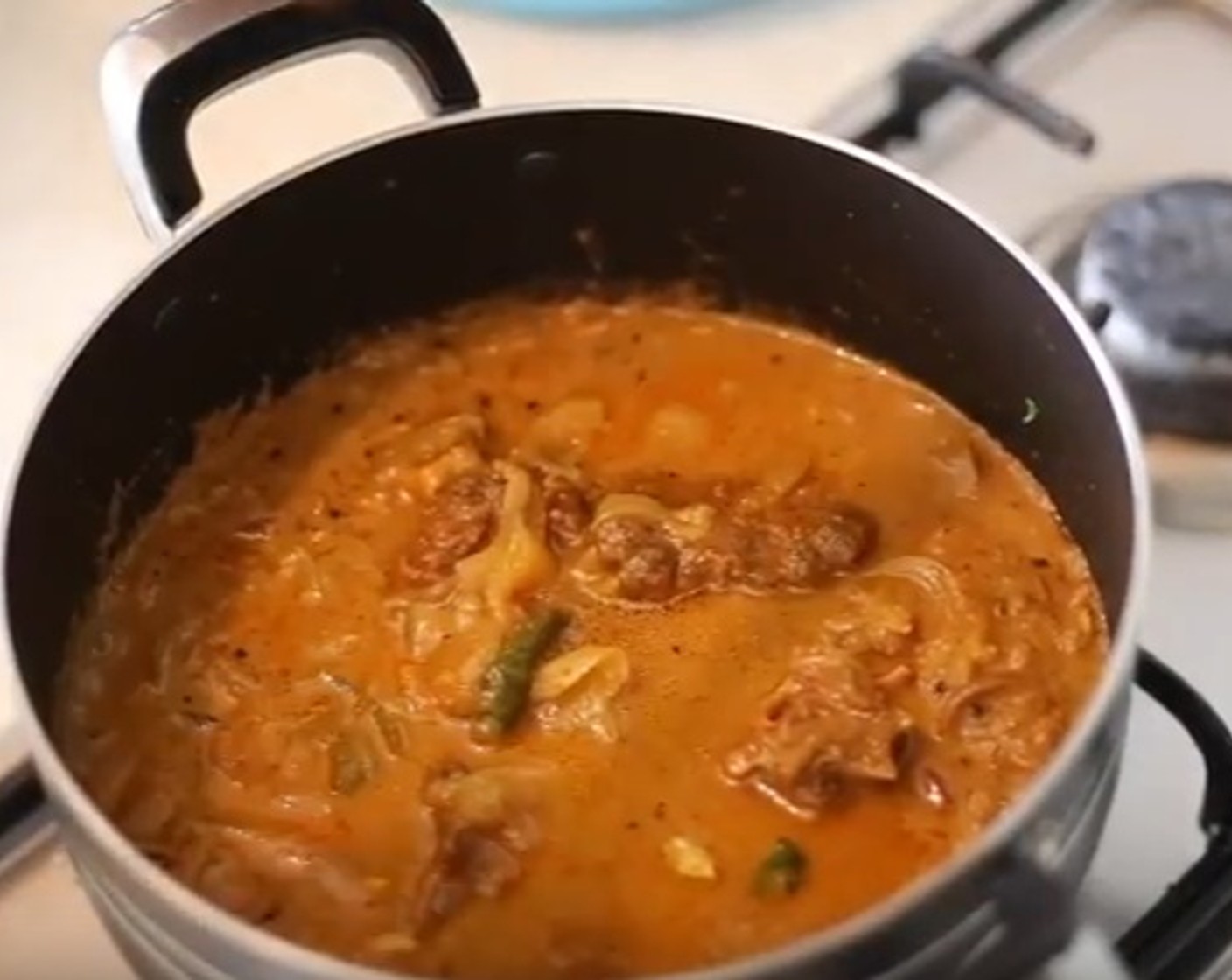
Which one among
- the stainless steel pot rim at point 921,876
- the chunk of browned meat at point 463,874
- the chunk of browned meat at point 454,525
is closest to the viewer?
the stainless steel pot rim at point 921,876

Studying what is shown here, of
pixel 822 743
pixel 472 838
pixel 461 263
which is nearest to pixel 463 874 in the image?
pixel 472 838

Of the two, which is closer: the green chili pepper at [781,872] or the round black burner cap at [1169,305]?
the green chili pepper at [781,872]

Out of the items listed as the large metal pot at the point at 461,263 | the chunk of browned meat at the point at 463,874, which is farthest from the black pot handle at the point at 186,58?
the chunk of browned meat at the point at 463,874

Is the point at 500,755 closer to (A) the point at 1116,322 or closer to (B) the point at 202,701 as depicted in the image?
(B) the point at 202,701

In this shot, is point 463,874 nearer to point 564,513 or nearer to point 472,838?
point 472,838

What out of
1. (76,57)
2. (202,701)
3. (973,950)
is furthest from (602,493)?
(76,57)

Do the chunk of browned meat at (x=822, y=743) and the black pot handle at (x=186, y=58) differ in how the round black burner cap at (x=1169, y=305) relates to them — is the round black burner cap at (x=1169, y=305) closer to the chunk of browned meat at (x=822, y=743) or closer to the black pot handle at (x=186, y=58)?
the chunk of browned meat at (x=822, y=743)
